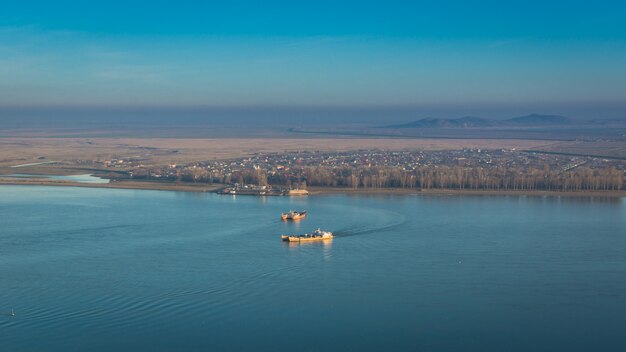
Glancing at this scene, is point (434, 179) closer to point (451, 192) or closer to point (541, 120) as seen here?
point (451, 192)

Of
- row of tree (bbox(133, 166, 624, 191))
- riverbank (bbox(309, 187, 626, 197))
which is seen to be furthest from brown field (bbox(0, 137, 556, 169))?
riverbank (bbox(309, 187, 626, 197))

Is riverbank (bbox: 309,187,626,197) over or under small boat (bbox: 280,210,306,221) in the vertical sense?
over

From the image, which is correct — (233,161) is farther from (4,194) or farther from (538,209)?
(538,209)

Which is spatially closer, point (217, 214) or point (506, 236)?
point (506, 236)

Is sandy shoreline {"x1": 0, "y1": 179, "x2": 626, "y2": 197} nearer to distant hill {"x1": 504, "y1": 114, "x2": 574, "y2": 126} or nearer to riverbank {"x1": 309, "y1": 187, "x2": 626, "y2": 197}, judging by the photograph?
riverbank {"x1": 309, "y1": 187, "x2": 626, "y2": 197}

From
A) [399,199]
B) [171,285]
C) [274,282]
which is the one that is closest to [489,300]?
[274,282]

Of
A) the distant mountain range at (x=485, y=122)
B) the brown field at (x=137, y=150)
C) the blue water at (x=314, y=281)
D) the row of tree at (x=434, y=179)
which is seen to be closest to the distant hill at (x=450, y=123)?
the distant mountain range at (x=485, y=122)
